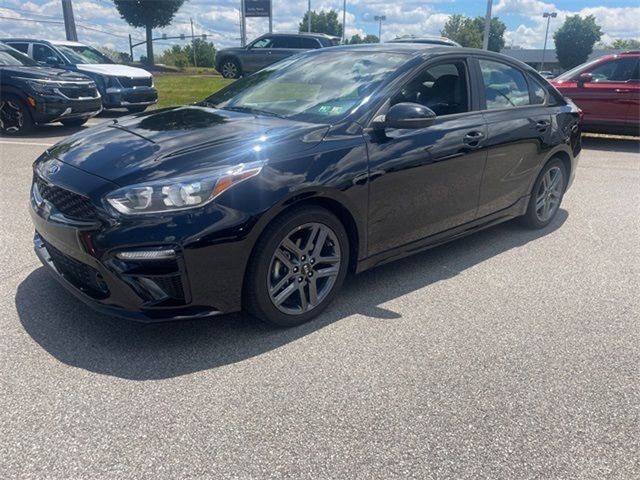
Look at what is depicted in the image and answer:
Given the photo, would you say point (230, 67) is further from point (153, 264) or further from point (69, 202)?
point (153, 264)

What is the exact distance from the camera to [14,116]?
9.73 metres

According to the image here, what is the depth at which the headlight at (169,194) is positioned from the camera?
267 centimetres

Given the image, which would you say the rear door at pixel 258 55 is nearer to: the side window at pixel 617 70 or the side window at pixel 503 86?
the side window at pixel 617 70

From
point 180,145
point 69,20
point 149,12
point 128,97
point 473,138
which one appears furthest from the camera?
point 149,12

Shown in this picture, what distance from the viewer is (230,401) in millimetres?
2537

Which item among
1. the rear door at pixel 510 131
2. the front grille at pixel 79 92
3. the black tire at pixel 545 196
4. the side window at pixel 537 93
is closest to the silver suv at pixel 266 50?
the front grille at pixel 79 92

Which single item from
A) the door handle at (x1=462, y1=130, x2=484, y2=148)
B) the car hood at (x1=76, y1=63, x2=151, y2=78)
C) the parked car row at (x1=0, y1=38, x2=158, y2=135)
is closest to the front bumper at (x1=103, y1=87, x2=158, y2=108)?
the parked car row at (x1=0, y1=38, x2=158, y2=135)

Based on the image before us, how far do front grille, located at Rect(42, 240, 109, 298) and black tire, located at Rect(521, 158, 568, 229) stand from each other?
384 centimetres

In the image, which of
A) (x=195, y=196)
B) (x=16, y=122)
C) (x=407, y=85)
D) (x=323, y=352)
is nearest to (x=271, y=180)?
(x=195, y=196)

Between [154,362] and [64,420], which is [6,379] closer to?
[64,420]

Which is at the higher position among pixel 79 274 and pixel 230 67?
pixel 230 67

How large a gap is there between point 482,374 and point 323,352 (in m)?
0.86

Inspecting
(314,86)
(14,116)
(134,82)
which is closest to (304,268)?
(314,86)

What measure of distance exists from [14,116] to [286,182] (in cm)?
889
